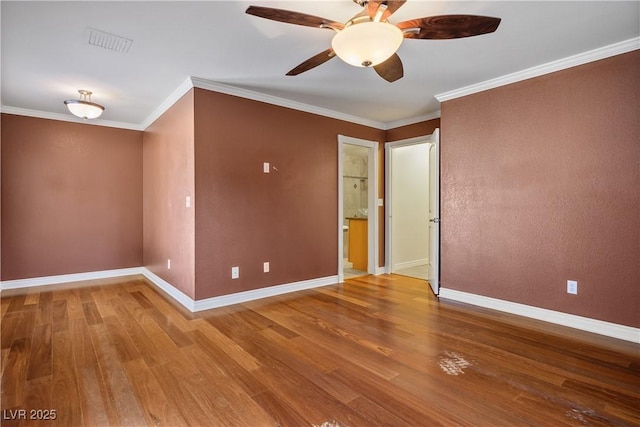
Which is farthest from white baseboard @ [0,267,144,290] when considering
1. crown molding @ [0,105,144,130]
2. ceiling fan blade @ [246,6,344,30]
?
ceiling fan blade @ [246,6,344,30]

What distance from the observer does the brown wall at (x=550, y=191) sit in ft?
8.64

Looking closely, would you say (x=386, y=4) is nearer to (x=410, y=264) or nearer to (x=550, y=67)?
(x=550, y=67)

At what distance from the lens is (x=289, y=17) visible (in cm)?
180

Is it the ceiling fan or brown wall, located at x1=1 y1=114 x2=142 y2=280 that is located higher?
the ceiling fan

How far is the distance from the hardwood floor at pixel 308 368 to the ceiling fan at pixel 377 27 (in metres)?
2.00

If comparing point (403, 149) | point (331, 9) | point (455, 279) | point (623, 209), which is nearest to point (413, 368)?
point (455, 279)

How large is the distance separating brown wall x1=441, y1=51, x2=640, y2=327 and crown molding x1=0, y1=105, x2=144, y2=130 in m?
4.74

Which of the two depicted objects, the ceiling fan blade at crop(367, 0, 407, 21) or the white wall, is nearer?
the ceiling fan blade at crop(367, 0, 407, 21)

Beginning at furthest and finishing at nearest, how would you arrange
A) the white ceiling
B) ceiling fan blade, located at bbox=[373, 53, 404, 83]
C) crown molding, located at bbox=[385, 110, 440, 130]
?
crown molding, located at bbox=[385, 110, 440, 130], ceiling fan blade, located at bbox=[373, 53, 404, 83], the white ceiling

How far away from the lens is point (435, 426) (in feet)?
5.22

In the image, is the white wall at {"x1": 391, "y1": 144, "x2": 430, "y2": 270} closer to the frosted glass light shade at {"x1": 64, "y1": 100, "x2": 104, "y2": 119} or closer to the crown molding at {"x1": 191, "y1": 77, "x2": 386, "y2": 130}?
the crown molding at {"x1": 191, "y1": 77, "x2": 386, "y2": 130}

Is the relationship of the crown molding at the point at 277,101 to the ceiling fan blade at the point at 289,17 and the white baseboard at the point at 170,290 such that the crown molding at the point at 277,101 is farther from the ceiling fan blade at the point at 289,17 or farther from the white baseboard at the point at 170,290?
the white baseboard at the point at 170,290

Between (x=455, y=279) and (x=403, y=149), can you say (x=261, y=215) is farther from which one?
(x=403, y=149)

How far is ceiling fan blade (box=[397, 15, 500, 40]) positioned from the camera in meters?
1.78
